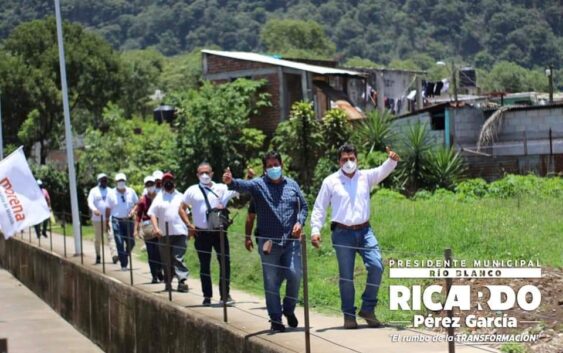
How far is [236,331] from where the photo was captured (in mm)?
10336

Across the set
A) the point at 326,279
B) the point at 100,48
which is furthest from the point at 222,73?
the point at 326,279

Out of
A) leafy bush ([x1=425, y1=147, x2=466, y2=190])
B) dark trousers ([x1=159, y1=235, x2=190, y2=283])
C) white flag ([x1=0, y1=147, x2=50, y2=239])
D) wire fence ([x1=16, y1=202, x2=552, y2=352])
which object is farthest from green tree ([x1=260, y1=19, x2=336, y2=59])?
dark trousers ([x1=159, y1=235, x2=190, y2=283])

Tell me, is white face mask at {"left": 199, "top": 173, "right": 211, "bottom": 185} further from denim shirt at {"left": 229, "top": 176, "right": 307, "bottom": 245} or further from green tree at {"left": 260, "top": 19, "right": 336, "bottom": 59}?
A: green tree at {"left": 260, "top": 19, "right": 336, "bottom": 59}

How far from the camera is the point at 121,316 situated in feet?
50.8

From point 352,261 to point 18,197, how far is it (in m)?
9.60

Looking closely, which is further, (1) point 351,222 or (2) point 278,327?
(2) point 278,327

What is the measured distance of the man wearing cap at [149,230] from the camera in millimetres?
15883

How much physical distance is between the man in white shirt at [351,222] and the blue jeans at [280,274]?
0.57m

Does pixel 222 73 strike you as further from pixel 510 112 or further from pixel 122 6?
pixel 122 6

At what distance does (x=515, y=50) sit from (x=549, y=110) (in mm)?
94685

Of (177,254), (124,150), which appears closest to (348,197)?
(177,254)

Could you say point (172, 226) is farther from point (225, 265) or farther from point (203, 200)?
point (225, 265)

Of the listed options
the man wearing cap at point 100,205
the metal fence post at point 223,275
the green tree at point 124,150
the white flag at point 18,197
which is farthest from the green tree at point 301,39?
the metal fence post at point 223,275

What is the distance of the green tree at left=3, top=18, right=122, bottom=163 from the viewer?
5009 centimetres
